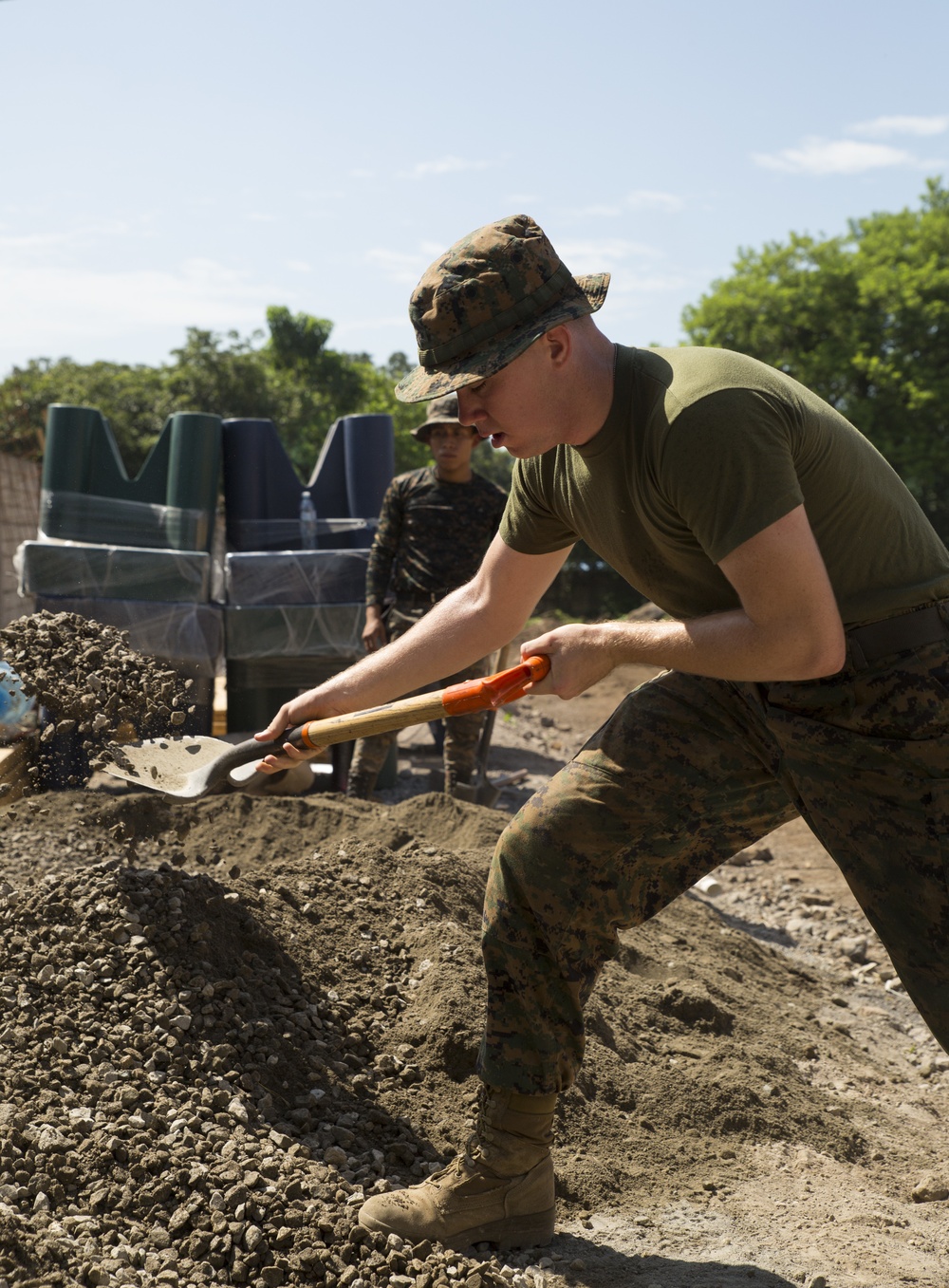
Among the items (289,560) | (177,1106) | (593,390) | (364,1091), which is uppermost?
(593,390)

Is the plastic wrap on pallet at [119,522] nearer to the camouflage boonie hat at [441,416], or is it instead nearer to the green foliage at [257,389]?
the camouflage boonie hat at [441,416]

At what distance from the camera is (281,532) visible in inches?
286

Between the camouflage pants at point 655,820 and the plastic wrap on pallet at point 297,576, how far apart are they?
456 cm

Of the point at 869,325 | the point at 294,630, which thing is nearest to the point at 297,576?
the point at 294,630

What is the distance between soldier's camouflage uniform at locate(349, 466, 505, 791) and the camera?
6.14m

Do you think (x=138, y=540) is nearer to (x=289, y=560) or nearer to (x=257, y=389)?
(x=289, y=560)

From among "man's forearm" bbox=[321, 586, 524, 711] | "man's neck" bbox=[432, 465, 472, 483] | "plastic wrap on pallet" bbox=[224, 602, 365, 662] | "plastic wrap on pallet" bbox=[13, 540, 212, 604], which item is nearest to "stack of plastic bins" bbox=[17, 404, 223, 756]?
"plastic wrap on pallet" bbox=[13, 540, 212, 604]

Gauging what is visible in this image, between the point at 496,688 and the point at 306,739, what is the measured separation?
1.76ft

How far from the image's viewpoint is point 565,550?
107 inches

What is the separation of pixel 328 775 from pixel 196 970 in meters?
4.20

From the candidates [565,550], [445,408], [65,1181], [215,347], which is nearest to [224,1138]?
[65,1181]

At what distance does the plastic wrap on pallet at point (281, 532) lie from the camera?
720 cm

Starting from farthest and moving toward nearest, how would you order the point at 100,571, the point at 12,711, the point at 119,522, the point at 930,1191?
1. the point at 119,522
2. the point at 100,571
3. the point at 12,711
4. the point at 930,1191

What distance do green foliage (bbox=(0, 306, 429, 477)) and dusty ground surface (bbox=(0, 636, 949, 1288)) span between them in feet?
65.0
